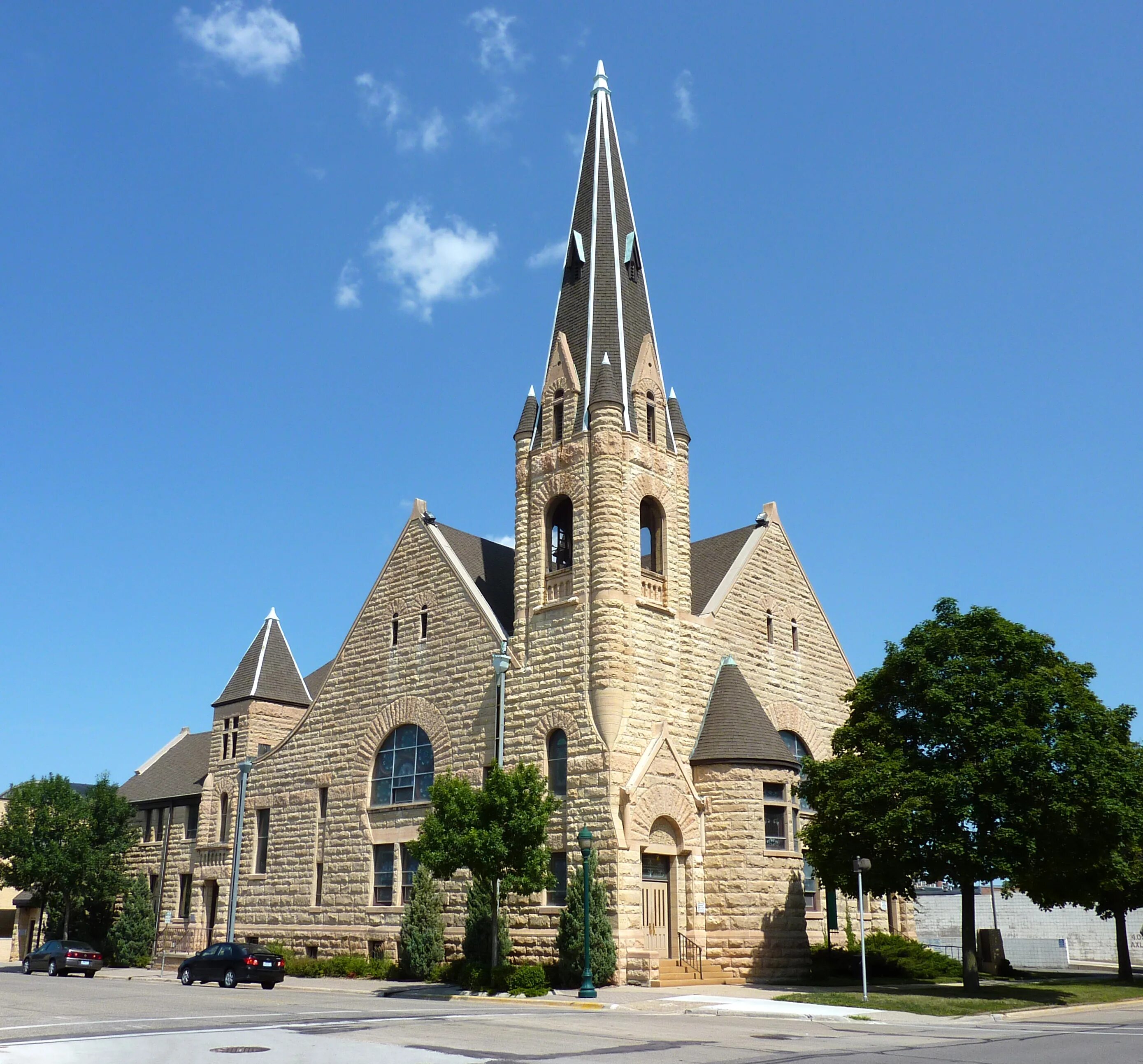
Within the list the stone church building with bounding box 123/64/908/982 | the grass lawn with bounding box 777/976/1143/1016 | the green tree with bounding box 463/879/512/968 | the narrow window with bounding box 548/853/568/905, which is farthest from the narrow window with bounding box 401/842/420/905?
the grass lawn with bounding box 777/976/1143/1016

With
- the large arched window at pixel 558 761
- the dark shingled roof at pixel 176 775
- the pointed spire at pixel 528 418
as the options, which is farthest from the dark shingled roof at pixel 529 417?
the dark shingled roof at pixel 176 775

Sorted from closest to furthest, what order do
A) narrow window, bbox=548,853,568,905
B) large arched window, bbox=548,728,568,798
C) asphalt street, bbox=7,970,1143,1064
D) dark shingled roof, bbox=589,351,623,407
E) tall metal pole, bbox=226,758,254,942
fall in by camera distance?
1. asphalt street, bbox=7,970,1143,1064
2. narrow window, bbox=548,853,568,905
3. large arched window, bbox=548,728,568,798
4. dark shingled roof, bbox=589,351,623,407
5. tall metal pole, bbox=226,758,254,942

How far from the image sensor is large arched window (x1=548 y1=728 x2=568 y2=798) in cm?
3131

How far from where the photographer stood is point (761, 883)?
30469mm

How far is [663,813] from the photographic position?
3027 cm

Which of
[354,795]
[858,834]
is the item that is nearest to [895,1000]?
[858,834]

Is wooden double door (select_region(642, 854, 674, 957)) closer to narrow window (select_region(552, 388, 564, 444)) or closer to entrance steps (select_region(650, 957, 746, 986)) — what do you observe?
entrance steps (select_region(650, 957, 746, 986))

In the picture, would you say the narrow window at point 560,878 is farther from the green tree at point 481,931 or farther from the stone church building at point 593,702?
the green tree at point 481,931

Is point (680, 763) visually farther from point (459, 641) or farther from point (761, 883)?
point (459, 641)

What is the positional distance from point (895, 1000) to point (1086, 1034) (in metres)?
5.95

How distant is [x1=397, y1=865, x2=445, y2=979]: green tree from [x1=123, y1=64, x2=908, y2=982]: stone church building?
2.93 ft

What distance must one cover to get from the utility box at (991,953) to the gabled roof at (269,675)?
27138 mm

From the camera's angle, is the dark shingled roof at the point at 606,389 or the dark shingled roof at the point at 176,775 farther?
the dark shingled roof at the point at 176,775

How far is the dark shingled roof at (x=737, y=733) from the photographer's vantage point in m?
31.6
